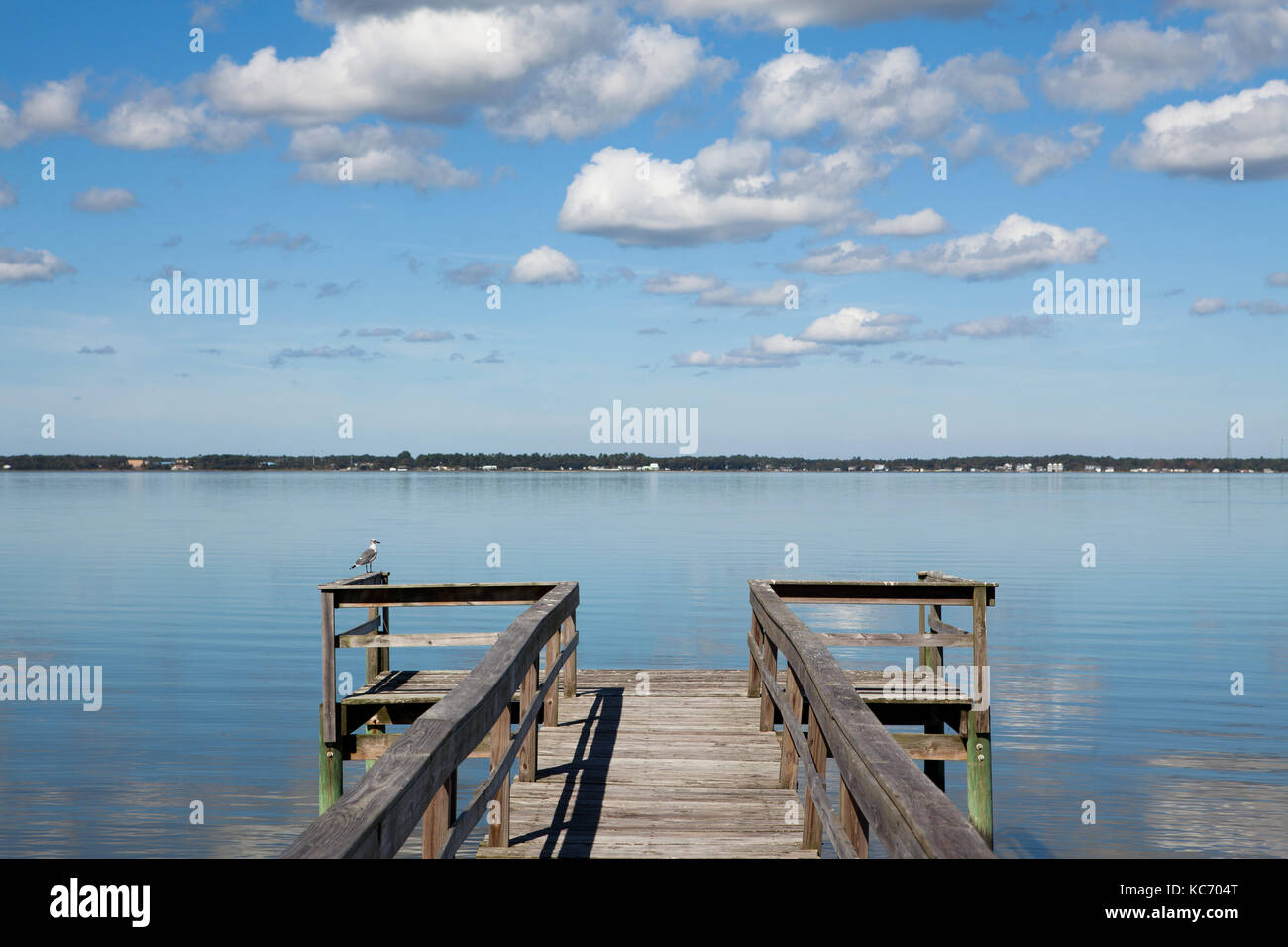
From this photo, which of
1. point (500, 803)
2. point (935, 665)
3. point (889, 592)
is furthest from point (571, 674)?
point (500, 803)

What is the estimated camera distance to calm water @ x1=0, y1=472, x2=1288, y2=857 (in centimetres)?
1152

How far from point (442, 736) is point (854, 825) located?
5.90 ft

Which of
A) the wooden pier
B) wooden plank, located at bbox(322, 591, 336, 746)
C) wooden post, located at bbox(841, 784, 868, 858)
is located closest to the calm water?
wooden plank, located at bbox(322, 591, 336, 746)

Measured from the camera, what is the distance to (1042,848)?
10.5 metres

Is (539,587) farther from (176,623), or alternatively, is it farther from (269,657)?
(176,623)

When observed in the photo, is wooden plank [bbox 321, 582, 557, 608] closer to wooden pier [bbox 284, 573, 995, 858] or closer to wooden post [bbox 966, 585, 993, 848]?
wooden pier [bbox 284, 573, 995, 858]

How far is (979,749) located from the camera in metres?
9.39

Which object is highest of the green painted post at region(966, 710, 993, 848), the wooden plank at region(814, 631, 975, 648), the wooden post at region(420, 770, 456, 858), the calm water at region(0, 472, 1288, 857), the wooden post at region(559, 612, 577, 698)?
the wooden post at region(420, 770, 456, 858)

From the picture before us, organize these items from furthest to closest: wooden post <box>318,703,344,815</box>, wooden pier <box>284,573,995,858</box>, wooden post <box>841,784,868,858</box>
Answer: wooden post <box>318,703,344,815</box>
wooden post <box>841,784,868,858</box>
wooden pier <box>284,573,995,858</box>

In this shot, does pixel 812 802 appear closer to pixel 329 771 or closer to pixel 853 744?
pixel 853 744

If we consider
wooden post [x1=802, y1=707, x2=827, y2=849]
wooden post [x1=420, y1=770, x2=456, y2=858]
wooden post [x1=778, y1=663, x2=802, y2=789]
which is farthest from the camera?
wooden post [x1=778, y1=663, x2=802, y2=789]

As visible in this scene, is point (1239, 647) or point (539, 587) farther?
point (1239, 647)
